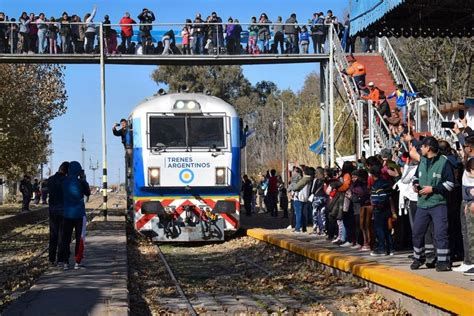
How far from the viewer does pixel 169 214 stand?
19.4 m

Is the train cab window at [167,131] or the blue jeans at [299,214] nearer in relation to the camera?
the train cab window at [167,131]

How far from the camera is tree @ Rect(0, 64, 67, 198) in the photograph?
32438mm

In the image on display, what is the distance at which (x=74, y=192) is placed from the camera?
44.9 ft

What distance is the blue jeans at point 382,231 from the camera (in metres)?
13.1

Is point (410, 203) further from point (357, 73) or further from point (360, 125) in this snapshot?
point (357, 73)

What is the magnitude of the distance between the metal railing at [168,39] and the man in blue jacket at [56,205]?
13030mm

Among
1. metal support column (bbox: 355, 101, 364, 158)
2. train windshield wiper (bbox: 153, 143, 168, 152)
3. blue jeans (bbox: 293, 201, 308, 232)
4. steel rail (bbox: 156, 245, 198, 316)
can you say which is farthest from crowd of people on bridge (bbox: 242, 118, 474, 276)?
train windshield wiper (bbox: 153, 143, 168, 152)

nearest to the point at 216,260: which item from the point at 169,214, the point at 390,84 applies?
the point at 169,214

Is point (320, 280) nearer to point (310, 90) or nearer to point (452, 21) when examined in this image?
point (452, 21)

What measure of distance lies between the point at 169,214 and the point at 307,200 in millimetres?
3548

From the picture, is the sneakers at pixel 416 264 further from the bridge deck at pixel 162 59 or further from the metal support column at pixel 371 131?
the bridge deck at pixel 162 59

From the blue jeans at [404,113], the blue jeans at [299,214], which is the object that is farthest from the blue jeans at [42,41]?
the blue jeans at [404,113]

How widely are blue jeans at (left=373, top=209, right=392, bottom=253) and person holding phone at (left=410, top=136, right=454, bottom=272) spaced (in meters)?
2.03

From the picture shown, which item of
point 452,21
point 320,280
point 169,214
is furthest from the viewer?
point 169,214
